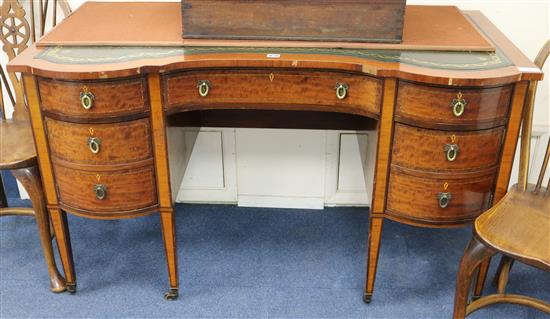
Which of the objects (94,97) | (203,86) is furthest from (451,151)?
(94,97)

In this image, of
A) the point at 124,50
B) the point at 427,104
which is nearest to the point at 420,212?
the point at 427,104

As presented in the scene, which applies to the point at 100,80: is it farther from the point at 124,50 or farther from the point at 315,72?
the point at 315,72

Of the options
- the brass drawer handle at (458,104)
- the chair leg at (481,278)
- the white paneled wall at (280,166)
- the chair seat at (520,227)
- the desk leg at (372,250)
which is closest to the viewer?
the chair seat at (520,227)

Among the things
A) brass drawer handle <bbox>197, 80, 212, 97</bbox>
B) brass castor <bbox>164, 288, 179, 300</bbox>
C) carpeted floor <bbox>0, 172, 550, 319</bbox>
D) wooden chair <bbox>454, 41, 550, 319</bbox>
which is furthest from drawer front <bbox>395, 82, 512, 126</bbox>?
brass castor <bbox>164, 288, 179, 300</bbox>

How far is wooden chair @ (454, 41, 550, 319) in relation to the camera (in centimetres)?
165

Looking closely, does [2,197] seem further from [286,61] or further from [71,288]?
[286,61]

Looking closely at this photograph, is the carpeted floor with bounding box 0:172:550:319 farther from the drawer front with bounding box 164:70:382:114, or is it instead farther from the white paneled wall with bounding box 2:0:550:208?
the drawer front with bounding box 164:70:382:114

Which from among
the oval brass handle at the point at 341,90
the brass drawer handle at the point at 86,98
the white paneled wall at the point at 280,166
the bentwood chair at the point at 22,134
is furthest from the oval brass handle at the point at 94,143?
the oval brass handle at the point at 341,90

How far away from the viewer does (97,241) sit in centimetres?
253

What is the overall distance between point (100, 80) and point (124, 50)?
160 millimetres

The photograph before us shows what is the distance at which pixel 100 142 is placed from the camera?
1850mm

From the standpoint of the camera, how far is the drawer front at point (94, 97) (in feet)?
5.80

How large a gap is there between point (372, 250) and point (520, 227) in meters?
0.52

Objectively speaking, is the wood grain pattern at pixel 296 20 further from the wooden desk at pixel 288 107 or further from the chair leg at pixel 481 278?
the chair leg at pixel 481 278
